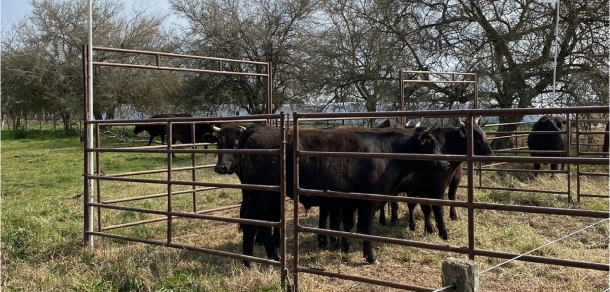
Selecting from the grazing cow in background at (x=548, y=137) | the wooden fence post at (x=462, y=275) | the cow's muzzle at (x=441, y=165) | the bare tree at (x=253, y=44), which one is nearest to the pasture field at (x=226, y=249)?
the cow's muzzle at (x=441, y=165)

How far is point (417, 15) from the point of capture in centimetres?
1667

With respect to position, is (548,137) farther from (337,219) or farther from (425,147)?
(337,219)

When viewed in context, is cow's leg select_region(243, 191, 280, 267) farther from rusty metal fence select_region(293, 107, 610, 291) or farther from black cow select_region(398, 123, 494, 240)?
black cow select_region(398, 123, 494, 240)

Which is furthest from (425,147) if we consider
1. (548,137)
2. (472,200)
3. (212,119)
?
(548,137)

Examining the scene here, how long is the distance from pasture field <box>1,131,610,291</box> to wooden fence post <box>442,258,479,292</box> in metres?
2.04

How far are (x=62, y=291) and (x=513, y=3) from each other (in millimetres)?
14406

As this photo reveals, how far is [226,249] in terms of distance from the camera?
6031mm

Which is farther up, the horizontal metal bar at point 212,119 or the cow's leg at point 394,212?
the horizontal metal bar at point 212,119

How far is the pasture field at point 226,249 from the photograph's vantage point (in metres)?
4.45

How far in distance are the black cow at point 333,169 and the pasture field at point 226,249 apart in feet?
1.41

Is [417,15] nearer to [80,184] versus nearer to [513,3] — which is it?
[513,3]

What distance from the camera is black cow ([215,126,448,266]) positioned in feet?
17.1

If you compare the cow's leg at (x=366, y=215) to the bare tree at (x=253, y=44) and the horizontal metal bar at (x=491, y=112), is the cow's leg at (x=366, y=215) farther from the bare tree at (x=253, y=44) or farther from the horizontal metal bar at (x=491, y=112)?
the bare tree at (x=253, y=44)

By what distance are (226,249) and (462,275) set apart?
404 centimetres
